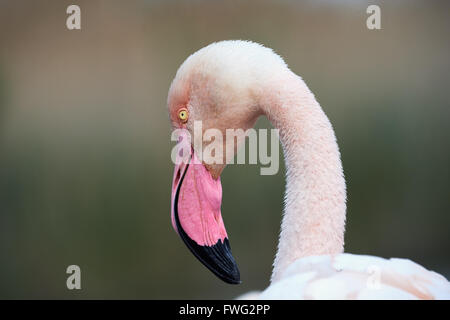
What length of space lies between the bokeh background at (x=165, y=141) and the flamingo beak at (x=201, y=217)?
7.95ft

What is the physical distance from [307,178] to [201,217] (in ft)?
1.03

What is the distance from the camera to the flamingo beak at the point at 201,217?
55.1 inches

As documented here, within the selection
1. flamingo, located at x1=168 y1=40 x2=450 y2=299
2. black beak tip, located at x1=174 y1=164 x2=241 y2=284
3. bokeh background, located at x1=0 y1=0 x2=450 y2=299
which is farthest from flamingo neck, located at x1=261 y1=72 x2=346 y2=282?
bokeh background, located at x1=0 y1=0 x2=450 y2=299

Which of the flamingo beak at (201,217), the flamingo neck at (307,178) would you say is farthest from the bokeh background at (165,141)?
the flamingo neck at (307,178)

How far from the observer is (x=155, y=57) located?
12.7 ft

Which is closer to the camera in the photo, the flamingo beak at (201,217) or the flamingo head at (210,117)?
the flamingo head at (210,117)

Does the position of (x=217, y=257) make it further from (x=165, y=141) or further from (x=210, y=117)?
(x=165, y=141)

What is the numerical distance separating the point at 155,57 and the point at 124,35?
279 mm

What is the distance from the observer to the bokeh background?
382 centimetres

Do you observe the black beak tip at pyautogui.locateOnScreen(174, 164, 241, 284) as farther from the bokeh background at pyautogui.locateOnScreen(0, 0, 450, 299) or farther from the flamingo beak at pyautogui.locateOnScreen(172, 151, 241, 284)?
the bokeh background at pyautogui.locateOnScreen(0, 0, 450, 299)

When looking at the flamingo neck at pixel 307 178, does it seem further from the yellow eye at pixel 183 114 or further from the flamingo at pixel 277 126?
the yellow eye at pixel 183 114
